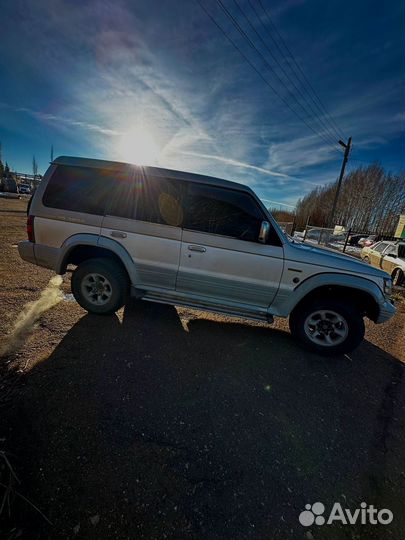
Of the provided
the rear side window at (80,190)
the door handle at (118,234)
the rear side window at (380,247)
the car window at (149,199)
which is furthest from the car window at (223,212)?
the rear side window at (380,247)

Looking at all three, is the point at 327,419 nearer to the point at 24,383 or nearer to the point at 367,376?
the point at 367,376

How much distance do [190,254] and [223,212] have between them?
0.75 metres

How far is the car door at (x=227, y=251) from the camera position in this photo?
312 centimetres

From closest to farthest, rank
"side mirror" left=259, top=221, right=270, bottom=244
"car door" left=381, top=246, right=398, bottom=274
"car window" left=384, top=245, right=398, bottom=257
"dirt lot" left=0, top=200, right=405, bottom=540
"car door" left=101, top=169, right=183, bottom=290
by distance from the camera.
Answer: "dirt lot" left=0, top=200, right=405, bottom=540, "side mirror" left=259, top=221, right=270, bottom=244, "car door" left=101, top=169, right=183, bottom=290, "car door" left=381, top=246, right=398, bottom=274, "car window" left=384, top=245, right=398, bottom=257

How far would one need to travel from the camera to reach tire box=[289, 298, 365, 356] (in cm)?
316

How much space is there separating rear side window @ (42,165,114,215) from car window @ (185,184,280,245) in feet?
4.16

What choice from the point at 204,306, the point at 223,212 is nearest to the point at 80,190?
the point at 223,212

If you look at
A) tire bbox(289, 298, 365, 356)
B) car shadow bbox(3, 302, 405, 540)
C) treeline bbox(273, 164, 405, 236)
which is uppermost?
treeline bbox(273, 164, 405, 236)

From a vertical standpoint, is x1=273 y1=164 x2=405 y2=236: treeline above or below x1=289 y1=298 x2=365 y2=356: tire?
above

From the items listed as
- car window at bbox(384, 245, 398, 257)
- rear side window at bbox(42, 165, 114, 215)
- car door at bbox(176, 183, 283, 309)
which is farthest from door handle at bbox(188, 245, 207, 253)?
car window at bbox(384, 245, 398, 257)

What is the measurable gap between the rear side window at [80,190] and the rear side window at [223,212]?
127 centimetres

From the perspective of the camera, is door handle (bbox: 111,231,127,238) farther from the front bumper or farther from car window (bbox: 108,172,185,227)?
the front bumper

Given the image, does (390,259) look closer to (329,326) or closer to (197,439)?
(329,326)

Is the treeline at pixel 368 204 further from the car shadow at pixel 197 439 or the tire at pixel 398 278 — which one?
the car shadow at pixel 197 439
